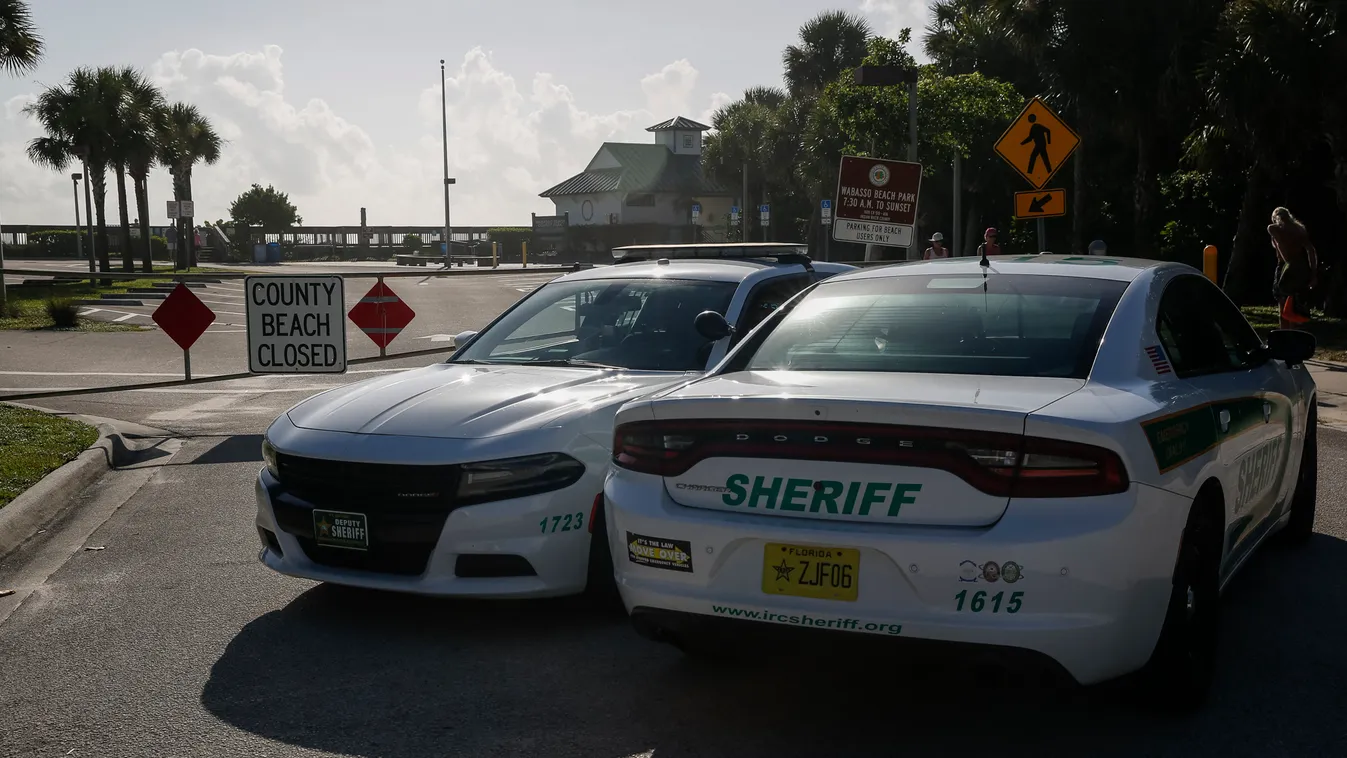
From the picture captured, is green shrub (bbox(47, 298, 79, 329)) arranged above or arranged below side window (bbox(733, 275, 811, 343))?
below

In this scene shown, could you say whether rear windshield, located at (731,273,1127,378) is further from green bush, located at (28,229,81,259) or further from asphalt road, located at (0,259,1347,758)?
green bush, located at (28,229,81,259)

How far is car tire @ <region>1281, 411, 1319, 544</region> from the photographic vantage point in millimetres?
6816

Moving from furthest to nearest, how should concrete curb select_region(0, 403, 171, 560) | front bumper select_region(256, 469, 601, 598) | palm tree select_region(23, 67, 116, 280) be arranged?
palm tree select_region(23, 67, 116, 280) → concrete curb select_region(0, 403, 171, 560) → front bumper select_region(256, 469, 601, 598)

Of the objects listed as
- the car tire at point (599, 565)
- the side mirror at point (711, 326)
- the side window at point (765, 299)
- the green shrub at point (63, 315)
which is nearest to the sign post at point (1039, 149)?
the side window at point (765, 299)

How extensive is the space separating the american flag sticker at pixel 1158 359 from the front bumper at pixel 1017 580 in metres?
0.64

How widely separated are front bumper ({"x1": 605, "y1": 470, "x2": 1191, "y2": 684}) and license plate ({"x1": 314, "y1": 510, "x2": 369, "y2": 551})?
1907 millimetres

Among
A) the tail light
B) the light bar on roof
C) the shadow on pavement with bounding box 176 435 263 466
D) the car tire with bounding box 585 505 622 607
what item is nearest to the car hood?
the car tire with bounding box 585 505 622 607

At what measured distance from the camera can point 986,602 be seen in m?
3.85

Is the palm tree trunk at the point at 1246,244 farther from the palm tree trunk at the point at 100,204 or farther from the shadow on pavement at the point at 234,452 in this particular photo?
the palm tree trunk at the point at 100,204

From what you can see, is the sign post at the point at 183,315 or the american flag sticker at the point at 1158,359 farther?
the sign post at the point at 183,315

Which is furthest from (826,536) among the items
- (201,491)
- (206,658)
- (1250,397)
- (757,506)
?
(201,491)

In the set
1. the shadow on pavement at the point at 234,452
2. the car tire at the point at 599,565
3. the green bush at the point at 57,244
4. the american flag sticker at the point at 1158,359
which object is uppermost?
the american flag sticker at the point at 1158,359

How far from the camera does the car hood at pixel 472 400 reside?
5625 mm

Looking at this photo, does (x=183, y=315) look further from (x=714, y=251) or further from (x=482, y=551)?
(x=482, y=551)
